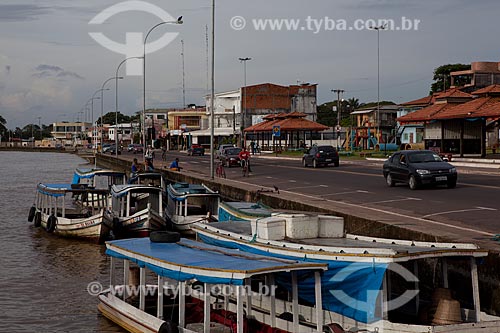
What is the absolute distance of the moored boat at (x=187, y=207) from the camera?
84.6 ft

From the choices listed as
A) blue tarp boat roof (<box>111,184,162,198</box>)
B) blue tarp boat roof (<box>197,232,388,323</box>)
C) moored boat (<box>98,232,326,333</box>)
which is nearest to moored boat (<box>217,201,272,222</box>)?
moored boat (<box>98,232,326,333</box>)

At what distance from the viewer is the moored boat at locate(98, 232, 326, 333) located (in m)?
10.2

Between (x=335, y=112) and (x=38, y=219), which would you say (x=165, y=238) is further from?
(x=335, y=112)

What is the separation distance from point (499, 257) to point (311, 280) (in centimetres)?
336

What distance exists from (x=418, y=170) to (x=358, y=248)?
1768 cm

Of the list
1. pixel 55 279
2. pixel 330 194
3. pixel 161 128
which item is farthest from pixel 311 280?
pixel 161 128

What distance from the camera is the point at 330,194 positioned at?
26984 mm

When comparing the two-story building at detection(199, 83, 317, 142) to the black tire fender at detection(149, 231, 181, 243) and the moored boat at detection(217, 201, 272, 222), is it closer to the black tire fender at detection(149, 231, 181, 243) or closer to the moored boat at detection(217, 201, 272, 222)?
the moored boat at detection(217, 201, 272, 222)

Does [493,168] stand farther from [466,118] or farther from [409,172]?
[409,172]

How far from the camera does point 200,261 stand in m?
11.1

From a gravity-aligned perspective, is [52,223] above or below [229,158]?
below

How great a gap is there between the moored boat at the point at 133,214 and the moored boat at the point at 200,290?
950cm

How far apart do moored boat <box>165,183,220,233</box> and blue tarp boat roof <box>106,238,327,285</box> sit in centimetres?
1176

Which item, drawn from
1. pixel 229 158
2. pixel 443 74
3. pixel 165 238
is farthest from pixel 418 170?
pixel 443 74
